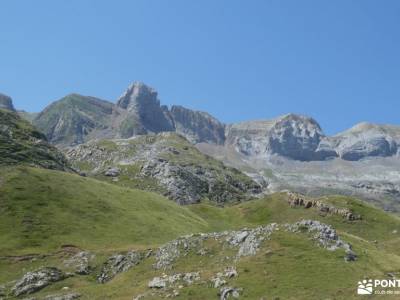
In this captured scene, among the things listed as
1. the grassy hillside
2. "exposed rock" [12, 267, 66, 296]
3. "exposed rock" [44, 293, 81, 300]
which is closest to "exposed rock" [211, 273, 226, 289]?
"exposed rock" [44, 293, 81, 300]

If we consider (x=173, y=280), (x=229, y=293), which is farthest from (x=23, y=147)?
(x=229, y=293)

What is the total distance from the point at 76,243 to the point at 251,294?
53003 mm

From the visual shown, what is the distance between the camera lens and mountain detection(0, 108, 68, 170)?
14812 centimetres

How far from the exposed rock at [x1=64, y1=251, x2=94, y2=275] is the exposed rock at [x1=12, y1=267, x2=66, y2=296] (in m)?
3.41

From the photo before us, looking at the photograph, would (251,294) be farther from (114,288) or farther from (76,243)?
(76,243)

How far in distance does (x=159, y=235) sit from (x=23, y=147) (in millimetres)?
67622

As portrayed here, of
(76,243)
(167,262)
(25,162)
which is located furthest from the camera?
(25,162)

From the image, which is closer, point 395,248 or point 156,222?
point 395,248

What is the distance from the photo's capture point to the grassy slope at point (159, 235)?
5819 cm

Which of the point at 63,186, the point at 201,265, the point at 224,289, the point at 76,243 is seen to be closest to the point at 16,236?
the point at 76,243

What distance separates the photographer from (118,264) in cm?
8206

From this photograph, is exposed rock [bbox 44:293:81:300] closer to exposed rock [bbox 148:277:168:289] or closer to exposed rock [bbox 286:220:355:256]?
exposed rock [bbox 148:277:168:289]

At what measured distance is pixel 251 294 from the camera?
55406 millimetres

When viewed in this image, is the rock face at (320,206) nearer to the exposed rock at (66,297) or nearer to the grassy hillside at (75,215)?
the grassy hillside at (75,215)
